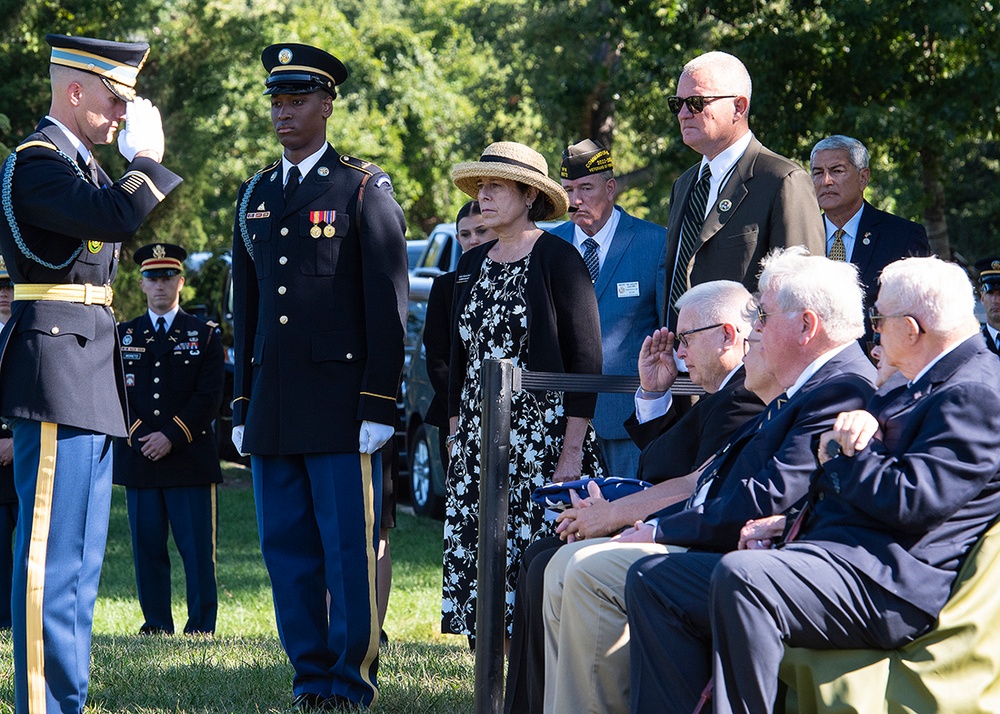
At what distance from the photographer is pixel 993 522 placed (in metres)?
3.36

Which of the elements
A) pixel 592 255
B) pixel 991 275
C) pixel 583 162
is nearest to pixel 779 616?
pixel 592 255

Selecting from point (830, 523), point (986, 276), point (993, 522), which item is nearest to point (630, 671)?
point (830, 523)

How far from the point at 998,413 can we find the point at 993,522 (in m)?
0.29

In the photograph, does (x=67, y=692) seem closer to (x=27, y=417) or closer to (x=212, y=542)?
(x=27, y=417)

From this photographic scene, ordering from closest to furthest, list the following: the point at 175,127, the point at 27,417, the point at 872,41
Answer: the point at 27,417 → the point at 872,41 → the point at 175,127

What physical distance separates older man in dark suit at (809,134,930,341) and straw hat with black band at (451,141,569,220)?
149 cm

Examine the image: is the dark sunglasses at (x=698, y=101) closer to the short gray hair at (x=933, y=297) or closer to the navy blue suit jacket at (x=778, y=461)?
the navy blue suit jacket at (x=778, y=461)

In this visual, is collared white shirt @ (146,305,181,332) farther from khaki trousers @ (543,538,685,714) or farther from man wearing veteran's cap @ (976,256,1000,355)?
khaki trousers @ (543,538,685,714)

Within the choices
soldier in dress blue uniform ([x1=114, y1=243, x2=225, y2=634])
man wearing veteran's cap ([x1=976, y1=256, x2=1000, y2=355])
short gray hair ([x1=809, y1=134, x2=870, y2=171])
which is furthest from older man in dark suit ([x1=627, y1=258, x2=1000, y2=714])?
soldier in dress blue uniform ([x1=114, y1=243, x2=225, y2=634])

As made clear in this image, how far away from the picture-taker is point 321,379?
5027mm

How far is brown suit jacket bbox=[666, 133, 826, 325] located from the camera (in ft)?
15.9

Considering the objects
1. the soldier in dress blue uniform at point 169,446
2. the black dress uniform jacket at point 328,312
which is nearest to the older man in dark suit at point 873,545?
the black dress uniform jacket at point 328,312

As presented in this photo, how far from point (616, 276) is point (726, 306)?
72.7 inches

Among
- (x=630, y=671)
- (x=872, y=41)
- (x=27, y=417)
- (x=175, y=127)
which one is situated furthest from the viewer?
(x=175, y=127)
